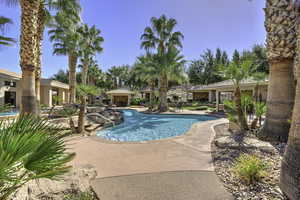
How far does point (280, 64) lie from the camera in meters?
5.85

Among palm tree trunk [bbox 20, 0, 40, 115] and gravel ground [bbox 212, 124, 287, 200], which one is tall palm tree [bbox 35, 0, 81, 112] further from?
gravel ground [bbox 212, 124, 287, 200]

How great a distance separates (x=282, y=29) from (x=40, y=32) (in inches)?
494

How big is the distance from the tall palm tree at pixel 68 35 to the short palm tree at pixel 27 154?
35.6ft

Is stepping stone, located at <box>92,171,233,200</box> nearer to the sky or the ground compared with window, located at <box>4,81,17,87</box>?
nearer to the ground

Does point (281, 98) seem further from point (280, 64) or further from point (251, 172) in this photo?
point (251, 172)

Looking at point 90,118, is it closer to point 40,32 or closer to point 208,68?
point 40,32

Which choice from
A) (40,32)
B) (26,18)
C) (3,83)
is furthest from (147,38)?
(3,83)

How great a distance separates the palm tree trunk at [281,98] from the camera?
19.0ft

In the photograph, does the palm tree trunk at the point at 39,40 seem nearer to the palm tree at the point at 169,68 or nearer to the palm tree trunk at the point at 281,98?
the palm tree trunk at the point at 281,98

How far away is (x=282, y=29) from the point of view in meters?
5.71

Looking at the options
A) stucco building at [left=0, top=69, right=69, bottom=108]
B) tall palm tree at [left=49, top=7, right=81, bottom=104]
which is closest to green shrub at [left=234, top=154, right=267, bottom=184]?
tall palm tree at [left=49, top=7, right=81, bottom=104]

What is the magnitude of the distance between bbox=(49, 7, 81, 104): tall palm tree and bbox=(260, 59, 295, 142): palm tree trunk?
12424mm

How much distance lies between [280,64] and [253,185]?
5.27 meters

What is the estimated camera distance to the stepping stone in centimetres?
285
